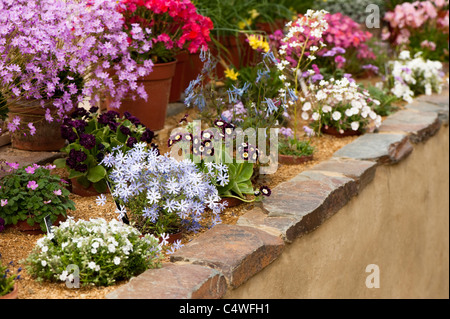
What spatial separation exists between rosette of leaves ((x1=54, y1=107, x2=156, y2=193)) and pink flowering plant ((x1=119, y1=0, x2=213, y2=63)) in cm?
60

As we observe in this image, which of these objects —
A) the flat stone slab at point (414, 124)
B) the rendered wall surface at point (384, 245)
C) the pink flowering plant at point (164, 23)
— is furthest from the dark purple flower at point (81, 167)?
the flat stone slab at point (414, 124)

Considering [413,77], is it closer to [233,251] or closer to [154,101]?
[154,101]

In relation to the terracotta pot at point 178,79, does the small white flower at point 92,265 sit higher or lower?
lower

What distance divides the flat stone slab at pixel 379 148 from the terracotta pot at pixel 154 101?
4.03ft

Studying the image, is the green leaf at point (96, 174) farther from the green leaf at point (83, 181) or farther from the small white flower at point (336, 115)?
the small white flower at point (336, 115)

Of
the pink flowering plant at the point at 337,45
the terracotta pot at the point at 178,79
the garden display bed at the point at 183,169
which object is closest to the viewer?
the garden display bed at the point at 183,169

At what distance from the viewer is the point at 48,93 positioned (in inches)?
Result: 129

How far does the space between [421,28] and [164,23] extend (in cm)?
405

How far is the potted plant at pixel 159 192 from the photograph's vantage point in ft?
9.16

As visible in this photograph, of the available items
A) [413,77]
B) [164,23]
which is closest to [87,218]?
[164,23]

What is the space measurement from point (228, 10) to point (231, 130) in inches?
79.1

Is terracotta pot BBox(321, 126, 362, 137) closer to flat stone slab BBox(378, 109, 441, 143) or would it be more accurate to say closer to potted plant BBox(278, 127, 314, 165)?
flat stone slab BBox(378, 109, 441, 143)

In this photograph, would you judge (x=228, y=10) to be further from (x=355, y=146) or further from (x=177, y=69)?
(x=355, y=146)

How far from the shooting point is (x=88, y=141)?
10.4 feet
